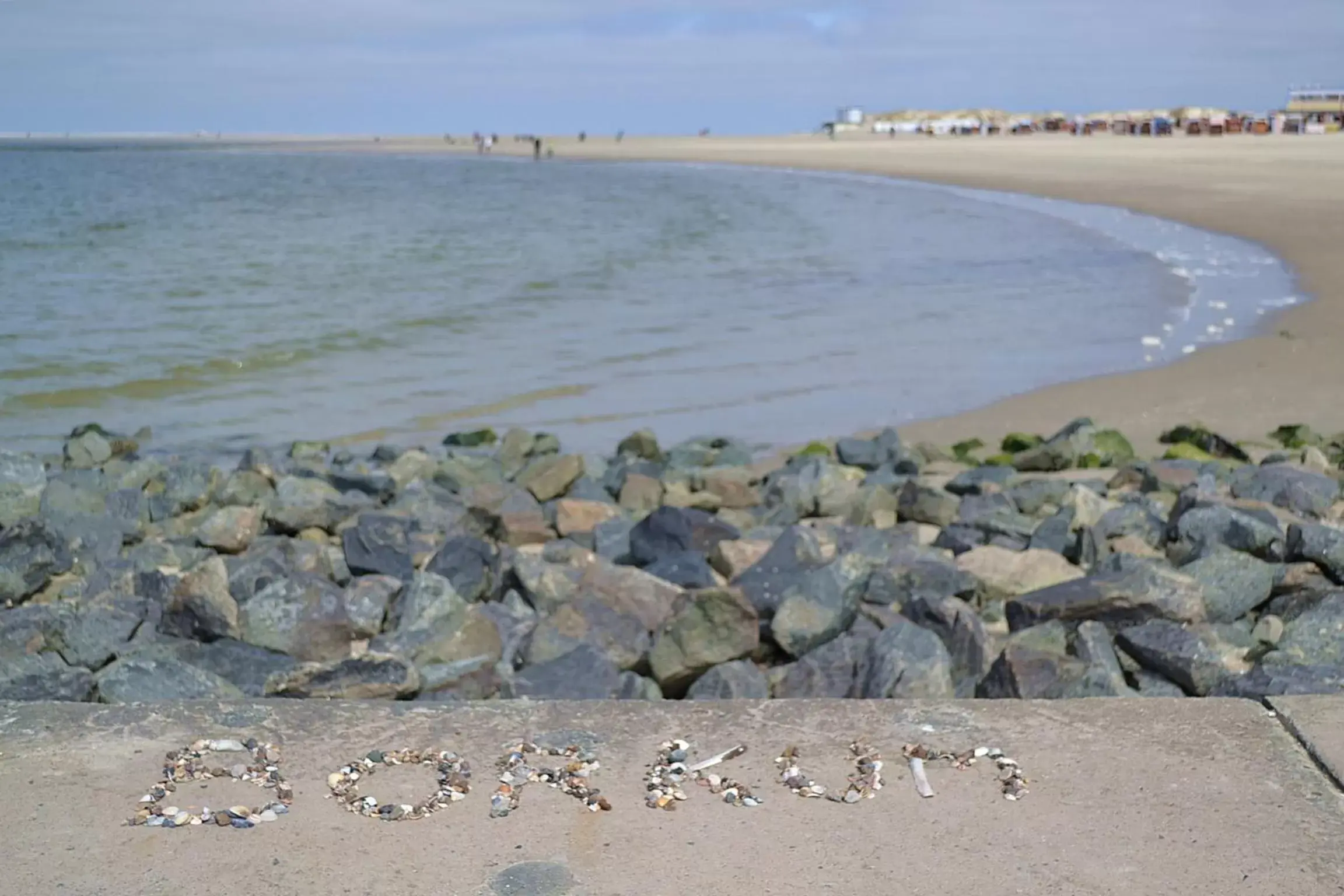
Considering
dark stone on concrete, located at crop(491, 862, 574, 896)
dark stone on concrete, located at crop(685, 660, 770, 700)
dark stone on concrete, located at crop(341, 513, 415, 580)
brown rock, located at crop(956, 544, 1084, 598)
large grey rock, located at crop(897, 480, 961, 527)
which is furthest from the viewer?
large grey rock, located at crop(897, 480, 961, 527)

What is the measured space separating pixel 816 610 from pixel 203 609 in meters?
1.54

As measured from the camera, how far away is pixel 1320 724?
217 cm

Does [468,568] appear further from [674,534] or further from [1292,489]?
[1292,489]

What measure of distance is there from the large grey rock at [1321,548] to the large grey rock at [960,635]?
1.16 meters

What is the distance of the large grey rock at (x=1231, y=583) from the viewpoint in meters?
3.60

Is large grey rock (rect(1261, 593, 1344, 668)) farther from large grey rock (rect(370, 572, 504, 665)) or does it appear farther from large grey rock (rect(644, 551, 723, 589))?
large grey rock (rect(370, 572, 504, 665))

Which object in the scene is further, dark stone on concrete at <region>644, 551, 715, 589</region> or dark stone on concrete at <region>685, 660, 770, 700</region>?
dark stone on concrete at <region>644, 551, 715, 589</region>

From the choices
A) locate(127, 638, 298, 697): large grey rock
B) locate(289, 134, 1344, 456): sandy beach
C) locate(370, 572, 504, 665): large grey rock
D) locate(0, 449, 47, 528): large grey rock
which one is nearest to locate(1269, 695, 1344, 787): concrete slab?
locate(370, 572, 504, 665): large grey rock

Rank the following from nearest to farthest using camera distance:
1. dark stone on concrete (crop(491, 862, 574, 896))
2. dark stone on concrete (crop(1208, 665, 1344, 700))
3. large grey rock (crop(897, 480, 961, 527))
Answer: dark stone on concrete (crop(491, 862, 574, 896)), dark stone on concrete (crop(1208, 665, 1344, 700)), large grey rock (crop(897, 480, 961, 527))

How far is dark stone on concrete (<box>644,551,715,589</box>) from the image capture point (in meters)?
3.88

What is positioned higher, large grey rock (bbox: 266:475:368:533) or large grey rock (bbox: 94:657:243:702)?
large grey rock (bbox: 94:657:243:702)

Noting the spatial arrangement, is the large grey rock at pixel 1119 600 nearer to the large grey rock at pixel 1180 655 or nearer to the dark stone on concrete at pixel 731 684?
the large grey rock at pixel 1180 655

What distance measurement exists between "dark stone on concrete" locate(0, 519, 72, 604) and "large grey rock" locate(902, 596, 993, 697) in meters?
2.66

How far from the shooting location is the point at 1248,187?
83.8 ft
